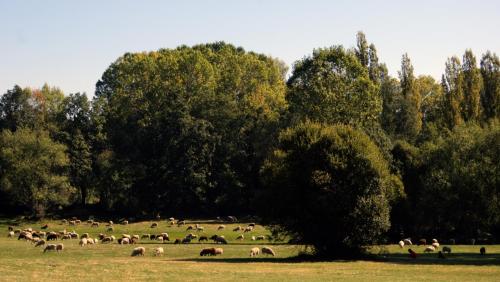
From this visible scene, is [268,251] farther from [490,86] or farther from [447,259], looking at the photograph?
[490,86]

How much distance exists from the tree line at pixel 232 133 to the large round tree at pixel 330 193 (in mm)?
12606

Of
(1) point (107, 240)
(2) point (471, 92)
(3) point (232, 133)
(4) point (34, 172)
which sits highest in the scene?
(2) point (471, 92)

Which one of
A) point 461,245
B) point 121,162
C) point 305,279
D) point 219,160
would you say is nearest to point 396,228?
point 461,245

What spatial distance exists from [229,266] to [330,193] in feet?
34.0

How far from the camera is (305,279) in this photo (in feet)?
108

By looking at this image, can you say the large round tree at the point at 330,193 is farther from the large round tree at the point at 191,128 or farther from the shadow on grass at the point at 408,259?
the large round tree at the point at 191,128

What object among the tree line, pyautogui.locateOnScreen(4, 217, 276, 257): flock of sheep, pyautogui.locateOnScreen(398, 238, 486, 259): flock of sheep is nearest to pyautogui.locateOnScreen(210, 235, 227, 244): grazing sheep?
pyautogui.locateOnScreen(4, 217, 276, 257): flock of sheep

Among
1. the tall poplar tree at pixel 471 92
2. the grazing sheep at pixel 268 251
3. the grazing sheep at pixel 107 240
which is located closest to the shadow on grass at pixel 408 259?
the grazing sheep at pixel 268 251

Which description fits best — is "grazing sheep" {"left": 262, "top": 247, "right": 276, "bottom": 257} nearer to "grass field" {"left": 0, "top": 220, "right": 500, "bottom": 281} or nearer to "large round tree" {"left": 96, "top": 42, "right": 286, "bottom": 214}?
"grass field" {"left": 0, "top": 220, "right": 500, "bottom": 281}

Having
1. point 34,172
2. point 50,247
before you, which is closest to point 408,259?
point 50,247

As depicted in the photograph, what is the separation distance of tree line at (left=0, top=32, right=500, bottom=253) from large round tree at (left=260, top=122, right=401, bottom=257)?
41.4 feet

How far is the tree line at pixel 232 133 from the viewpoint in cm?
6562

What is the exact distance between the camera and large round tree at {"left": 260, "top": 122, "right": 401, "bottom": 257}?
46.5 meters

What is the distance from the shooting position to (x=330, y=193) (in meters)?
46.6
